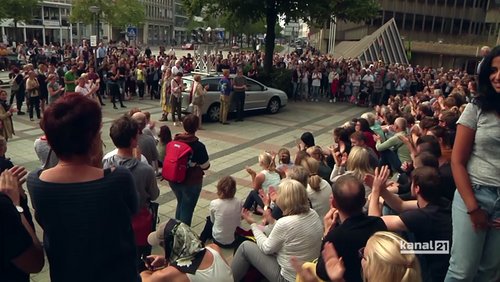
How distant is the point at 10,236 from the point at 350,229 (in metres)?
2.12

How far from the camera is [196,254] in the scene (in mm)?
3156

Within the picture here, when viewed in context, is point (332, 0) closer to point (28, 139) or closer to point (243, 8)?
point (243, 8)

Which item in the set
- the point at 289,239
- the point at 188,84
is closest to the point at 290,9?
the point at 188,84

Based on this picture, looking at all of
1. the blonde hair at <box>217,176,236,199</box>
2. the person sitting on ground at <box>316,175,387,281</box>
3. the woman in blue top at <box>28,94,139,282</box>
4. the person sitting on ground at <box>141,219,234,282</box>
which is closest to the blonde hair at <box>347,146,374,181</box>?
the blonde hair at <box>217,176,236,199</box>

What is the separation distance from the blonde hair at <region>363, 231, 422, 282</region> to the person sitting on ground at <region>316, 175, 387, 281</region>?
0.55 metres

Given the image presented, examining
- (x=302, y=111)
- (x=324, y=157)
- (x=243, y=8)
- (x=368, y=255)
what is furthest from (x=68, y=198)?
(x=243, y=8)

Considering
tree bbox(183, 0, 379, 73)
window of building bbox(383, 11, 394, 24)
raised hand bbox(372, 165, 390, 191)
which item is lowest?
raised hand bbox(372, 165, 390, 191)

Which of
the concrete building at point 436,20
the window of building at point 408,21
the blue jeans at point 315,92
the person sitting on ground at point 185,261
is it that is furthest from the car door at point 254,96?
the window of building at point 408,21

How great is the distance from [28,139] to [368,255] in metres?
11.4

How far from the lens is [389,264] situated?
2.20 meters

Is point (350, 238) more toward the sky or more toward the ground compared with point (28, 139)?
more toward the sky

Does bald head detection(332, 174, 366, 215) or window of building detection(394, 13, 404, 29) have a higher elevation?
window of building detection(394, 13, 404, 29)

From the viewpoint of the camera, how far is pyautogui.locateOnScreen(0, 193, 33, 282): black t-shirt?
201 cm

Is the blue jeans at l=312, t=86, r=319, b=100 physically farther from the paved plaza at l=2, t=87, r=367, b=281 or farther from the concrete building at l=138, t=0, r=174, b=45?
the concrete building at l=138, t=0, r=174, b=45
